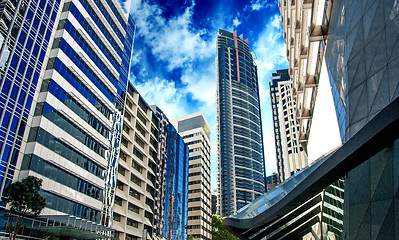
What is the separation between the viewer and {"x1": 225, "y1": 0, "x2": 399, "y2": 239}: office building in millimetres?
8789

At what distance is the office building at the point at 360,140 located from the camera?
879 cm

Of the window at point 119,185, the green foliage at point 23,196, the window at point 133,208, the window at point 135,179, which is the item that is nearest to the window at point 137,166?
the window at point 135,179

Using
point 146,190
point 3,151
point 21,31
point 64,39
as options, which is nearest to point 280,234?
point 3,151

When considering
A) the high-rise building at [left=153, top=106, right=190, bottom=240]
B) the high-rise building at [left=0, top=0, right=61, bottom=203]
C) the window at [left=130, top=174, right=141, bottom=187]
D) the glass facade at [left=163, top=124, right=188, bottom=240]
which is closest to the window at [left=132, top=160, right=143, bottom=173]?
the window at [left=130, top=174, right=141, bottom=187]

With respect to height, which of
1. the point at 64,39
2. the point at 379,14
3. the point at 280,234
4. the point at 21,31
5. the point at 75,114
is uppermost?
the point at 64,39

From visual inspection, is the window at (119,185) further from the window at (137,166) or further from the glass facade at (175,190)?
the glass facade at (175,190)

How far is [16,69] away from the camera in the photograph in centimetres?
3306

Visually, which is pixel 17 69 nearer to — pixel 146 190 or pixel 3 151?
pixel 3 151

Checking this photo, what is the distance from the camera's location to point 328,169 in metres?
9.58

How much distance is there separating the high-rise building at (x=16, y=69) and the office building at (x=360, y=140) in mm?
25322

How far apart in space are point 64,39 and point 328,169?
40.5m

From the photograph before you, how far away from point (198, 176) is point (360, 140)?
102 metres

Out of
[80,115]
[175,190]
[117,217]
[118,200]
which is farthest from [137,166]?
[80,115]

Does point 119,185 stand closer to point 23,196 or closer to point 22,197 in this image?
point 23,196
